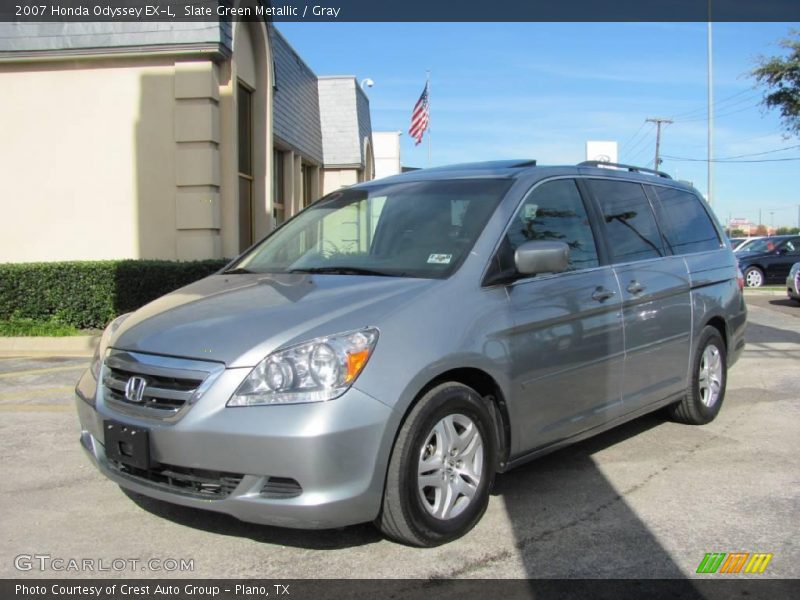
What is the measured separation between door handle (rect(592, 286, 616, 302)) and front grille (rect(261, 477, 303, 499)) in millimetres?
2181

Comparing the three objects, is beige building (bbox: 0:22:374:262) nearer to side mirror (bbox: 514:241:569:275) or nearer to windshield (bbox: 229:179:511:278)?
windshield (bbox: 229:179:511:278)

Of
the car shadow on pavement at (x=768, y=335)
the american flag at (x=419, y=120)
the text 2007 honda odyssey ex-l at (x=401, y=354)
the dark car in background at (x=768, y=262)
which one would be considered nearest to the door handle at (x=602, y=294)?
the text 2007 honda odyssey ex-l at (x=401, y=354)

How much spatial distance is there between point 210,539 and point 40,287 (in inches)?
331

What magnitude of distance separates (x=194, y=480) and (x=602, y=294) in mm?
2561

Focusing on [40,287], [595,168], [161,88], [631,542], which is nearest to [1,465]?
[631,542]

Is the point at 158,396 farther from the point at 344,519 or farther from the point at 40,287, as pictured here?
the point at 40,287

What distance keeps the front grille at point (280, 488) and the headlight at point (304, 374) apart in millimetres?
331

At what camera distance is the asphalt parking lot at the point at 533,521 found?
3.37 meters

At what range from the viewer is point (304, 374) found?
10.3ft

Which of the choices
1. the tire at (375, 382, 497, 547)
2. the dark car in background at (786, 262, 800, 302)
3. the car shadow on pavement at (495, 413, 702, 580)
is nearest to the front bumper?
the tire at (375, 382, 497, 547)

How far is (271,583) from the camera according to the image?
3.19 metres

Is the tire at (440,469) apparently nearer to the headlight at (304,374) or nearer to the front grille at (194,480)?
the headlight at (304,374)

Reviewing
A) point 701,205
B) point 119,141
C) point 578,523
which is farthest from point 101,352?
point 119,141

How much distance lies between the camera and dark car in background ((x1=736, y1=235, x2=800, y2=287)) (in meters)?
22.4
